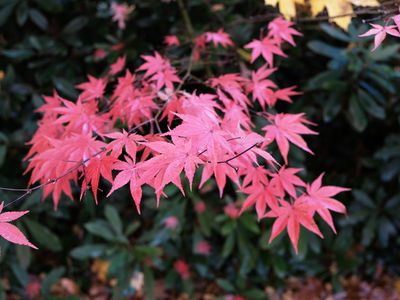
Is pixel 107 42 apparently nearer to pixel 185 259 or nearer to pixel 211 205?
pixel 211 205

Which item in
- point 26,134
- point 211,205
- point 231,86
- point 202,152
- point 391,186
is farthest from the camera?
point 391,186

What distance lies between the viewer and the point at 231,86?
1.07 meters

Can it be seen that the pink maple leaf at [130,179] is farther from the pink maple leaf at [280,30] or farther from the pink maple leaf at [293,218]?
the pink maple leaf at [280,30]

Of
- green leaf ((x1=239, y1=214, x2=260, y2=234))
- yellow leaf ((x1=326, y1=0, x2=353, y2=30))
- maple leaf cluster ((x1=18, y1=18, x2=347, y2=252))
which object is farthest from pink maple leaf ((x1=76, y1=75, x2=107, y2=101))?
green leaf ((x1=239, y1=214, x2=260, y2=234))

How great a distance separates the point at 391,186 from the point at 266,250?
2.06 ft

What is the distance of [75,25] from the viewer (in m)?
1.78

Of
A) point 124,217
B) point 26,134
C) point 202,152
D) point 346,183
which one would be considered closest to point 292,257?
point 346,183

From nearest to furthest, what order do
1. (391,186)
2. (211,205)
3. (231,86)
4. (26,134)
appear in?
(231,86) < (26,134) < (211,205) < (391,186)

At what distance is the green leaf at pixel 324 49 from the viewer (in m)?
1.60

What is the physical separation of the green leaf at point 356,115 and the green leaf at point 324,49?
6.5 inches

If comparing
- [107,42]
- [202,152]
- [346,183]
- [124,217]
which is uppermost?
[202,152]

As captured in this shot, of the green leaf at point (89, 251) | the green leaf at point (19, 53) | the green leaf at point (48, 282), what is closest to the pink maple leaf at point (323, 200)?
the green leaf at point (89, 251)

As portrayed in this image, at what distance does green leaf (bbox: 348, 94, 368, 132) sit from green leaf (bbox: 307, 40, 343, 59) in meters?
0.16

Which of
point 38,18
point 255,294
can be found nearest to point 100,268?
point 255,294
